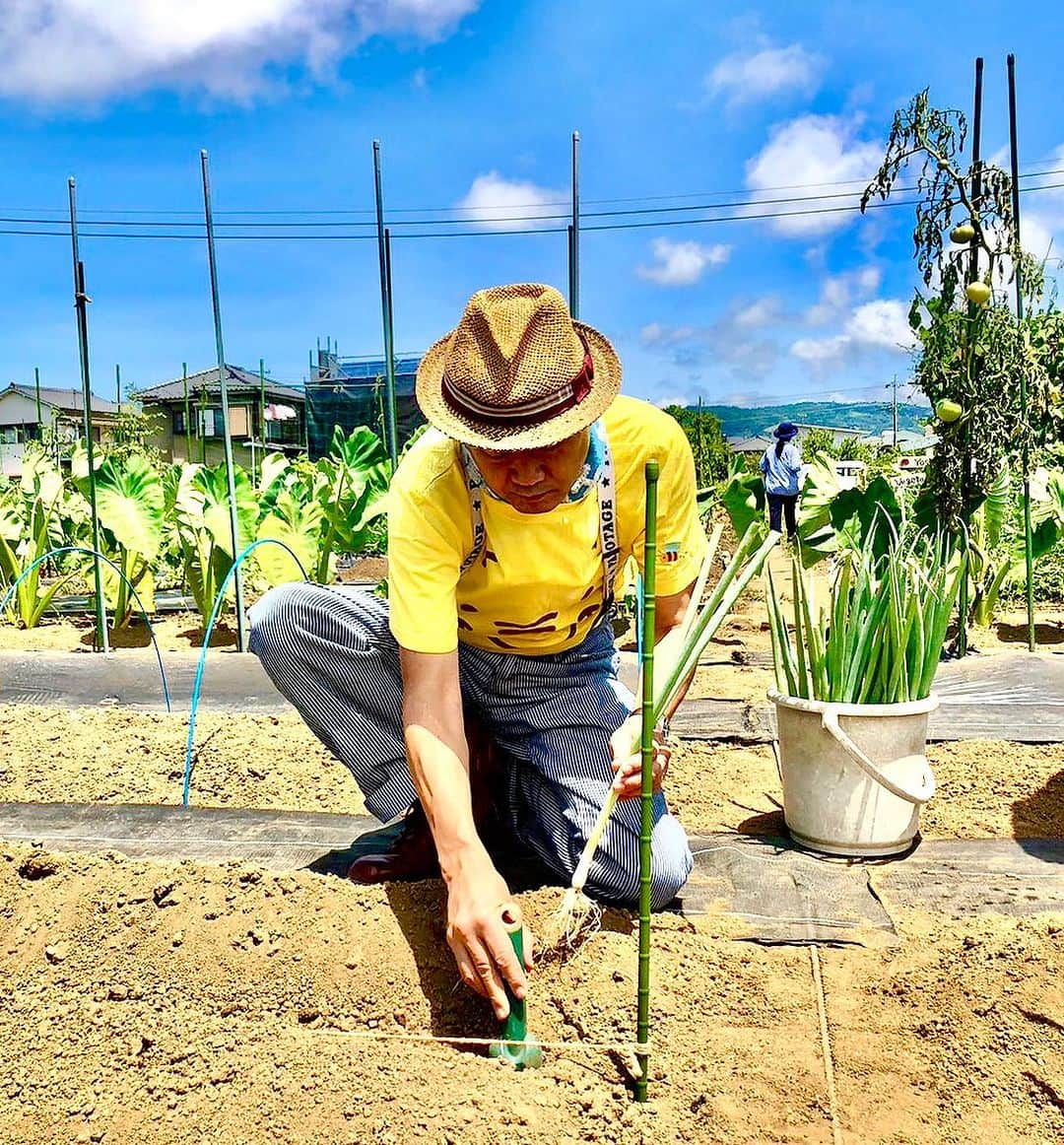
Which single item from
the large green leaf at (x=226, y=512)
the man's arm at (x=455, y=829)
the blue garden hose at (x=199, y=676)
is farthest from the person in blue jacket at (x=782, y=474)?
the man's arm at (x=455, y=829)

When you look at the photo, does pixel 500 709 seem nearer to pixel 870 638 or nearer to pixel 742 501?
pixel 870 638

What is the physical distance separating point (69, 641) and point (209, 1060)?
4.20 m

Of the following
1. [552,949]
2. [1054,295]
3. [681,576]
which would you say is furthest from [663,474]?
[1054,295]

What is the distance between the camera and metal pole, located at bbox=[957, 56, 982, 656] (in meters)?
3.73

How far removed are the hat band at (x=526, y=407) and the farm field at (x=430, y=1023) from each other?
2.59 ft

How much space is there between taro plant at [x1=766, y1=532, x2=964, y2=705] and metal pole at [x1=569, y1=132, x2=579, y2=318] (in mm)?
2448

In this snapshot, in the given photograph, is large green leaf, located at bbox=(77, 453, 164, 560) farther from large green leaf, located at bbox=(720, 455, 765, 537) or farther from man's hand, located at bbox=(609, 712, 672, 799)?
man's hand, located at bbox=(609, 712, 672, 799)

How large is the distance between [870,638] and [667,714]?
0.66 m

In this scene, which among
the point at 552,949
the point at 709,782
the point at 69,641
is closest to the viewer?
the point at 552,949

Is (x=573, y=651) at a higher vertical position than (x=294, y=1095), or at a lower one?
higher

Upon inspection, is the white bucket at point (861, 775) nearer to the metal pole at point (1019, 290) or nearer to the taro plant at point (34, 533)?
the metal pole at point (1019, 290)

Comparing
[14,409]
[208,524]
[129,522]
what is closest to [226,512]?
[208,524]

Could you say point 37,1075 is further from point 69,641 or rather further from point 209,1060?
point 69,641

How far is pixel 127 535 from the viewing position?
5137 mm
